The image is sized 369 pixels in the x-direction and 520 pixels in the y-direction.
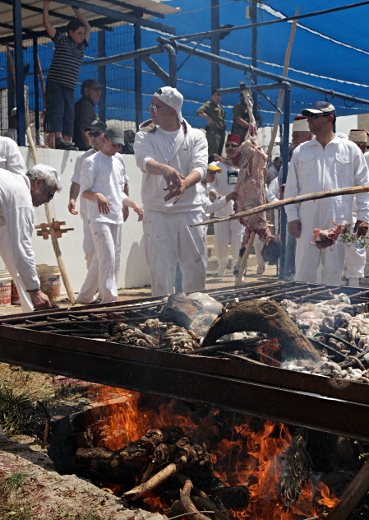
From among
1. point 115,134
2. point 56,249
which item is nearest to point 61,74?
point 115,134

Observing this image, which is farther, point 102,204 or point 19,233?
point 102,204

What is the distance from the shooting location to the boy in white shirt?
8031 millimetres

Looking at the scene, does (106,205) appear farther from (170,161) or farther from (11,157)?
(11,157)

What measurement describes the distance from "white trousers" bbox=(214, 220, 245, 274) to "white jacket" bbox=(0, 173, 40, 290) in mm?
8034

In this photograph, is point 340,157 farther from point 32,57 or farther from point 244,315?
point 32,57

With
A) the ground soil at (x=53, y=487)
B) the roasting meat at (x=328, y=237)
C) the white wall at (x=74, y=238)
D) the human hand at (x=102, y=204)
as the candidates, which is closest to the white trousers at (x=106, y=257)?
the human hand at (x=102, y=204)

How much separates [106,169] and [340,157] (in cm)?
315

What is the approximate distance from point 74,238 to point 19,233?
557 cm

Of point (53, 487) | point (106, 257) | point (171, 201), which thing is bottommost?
point (53, 487)

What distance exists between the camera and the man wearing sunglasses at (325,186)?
7.12 metres

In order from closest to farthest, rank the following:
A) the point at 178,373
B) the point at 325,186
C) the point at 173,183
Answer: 1. the point at 178,373
2. the point at 173,183
3. the point at 325,186

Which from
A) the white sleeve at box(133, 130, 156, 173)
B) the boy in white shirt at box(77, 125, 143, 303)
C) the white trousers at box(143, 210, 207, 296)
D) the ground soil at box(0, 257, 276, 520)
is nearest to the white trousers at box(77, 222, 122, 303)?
the boy in white shirt at box(77, 125, 143, 303)

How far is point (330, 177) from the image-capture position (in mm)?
7199

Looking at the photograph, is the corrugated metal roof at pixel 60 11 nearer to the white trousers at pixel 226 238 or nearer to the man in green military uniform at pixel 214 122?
the man in green military uniform at pixel 214 122
